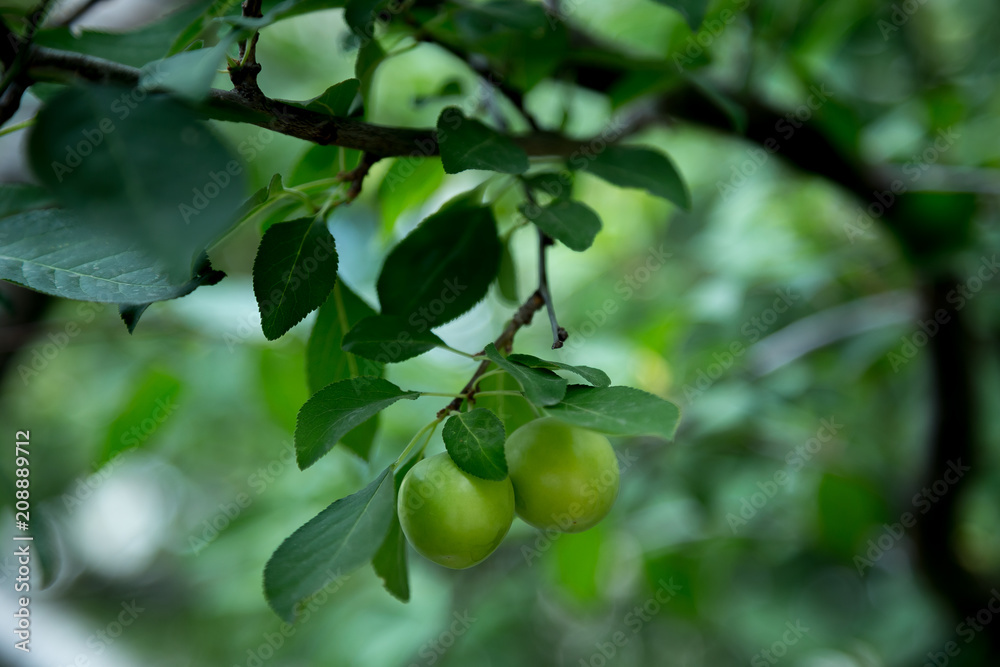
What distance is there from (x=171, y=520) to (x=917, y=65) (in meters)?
2.25

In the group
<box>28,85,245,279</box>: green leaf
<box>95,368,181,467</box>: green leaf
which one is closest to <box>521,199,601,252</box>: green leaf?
<box>28,85,245,279</box>: green leaf

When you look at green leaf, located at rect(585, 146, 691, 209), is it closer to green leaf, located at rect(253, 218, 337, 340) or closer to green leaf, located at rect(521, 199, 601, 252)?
green leaf, located at rect(521, 199, 601, 252)

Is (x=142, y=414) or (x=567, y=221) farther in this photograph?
(x=142, y=414)

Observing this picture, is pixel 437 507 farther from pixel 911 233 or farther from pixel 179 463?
pixel 179 463

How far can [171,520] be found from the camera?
2.11 metres

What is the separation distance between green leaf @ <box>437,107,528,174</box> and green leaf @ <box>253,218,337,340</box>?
8 cm

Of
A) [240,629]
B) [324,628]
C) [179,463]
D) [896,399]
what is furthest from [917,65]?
[179,463]

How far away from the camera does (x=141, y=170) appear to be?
0.18m

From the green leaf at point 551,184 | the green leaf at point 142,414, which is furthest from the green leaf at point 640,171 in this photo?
the green leaf at point 142,414

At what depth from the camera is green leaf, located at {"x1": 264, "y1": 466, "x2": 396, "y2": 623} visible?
266 millimetres

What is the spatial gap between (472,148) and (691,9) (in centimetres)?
15

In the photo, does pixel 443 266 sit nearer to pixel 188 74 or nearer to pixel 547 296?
pixel 547 296

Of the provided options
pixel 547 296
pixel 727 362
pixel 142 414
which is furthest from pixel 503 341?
pixel 727 362

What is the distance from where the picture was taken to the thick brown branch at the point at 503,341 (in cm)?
37
